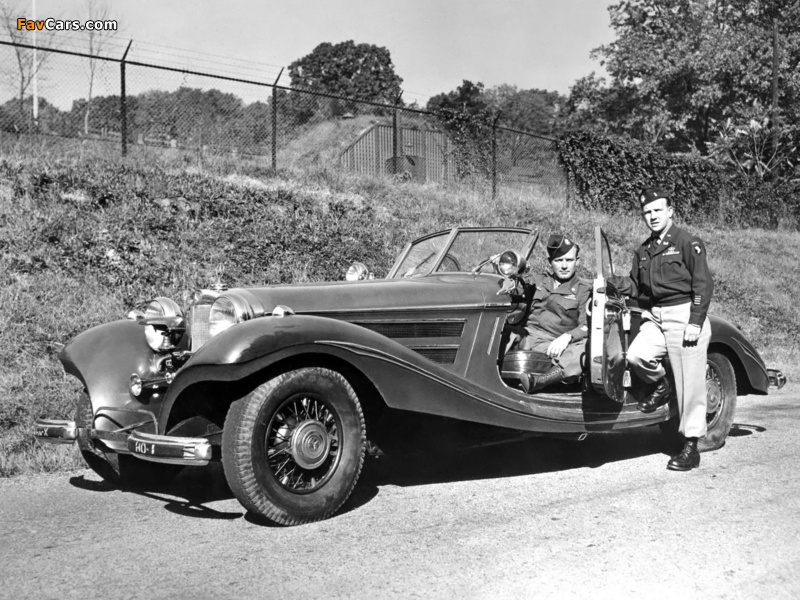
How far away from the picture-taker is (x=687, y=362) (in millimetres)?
5586

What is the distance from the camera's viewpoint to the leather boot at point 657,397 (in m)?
5.79

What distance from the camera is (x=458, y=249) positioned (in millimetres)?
6082

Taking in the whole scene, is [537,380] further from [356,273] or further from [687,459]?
[356,273]

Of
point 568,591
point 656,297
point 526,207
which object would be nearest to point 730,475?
point 656,297

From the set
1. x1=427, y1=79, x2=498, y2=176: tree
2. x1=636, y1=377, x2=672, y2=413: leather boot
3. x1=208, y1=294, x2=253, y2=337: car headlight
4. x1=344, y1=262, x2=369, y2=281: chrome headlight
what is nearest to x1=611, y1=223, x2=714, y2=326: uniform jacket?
x1=636, y1=377, x2=672, y2=413: leather boot

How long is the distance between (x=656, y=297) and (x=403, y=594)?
317 cm

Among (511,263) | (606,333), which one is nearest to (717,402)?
(606,333)

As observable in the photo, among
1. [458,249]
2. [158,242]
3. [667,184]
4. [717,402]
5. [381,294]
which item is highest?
[667,184]

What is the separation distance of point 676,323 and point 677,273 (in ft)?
1.12

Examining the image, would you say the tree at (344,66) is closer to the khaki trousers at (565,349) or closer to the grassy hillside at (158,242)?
the grassy hillside at (158,242)

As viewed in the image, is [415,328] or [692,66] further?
[692,66]

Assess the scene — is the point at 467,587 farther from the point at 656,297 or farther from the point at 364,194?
the point at 364,194

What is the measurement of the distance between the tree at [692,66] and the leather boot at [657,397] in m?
29.5

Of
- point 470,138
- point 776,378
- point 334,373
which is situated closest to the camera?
point 334,373
